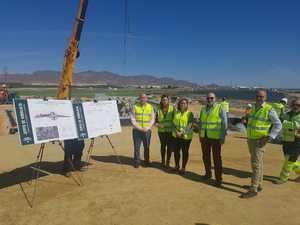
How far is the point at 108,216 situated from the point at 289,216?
10.5 ft

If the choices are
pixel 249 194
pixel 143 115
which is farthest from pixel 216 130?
pixel 143 115

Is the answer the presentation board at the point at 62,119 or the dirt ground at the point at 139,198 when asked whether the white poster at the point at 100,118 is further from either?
the dirt ground at the point at 139,198

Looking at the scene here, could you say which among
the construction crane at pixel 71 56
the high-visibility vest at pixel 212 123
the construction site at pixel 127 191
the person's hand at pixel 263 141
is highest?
the construction crane at pixel 71 56

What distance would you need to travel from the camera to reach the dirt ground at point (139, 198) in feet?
19.6

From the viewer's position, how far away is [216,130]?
7.52 m

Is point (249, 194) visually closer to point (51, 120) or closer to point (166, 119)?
point (166, 119)

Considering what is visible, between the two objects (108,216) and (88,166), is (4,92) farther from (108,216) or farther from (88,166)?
(108,216)

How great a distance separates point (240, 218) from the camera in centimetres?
593

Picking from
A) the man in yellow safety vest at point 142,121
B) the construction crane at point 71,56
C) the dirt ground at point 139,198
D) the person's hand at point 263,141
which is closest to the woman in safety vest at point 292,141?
the dirt ground at point 139,198

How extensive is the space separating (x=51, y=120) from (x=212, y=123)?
3.44 metres

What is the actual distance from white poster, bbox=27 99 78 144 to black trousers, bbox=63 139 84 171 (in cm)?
85

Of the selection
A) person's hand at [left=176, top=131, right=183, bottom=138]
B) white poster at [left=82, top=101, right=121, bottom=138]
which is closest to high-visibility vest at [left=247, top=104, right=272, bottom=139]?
person's hand at [left=176, top=131, right=183, bottom=138]

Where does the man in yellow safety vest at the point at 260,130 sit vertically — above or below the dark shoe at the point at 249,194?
above

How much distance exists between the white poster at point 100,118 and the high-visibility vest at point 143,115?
572 millimetres
